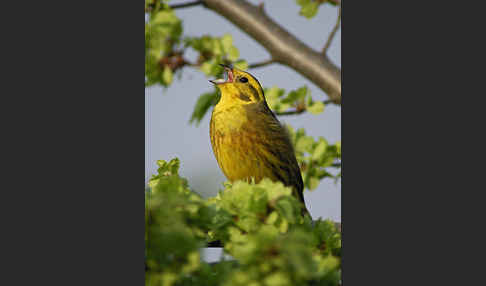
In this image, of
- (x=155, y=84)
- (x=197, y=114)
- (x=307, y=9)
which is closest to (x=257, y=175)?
(x=197, y=114)

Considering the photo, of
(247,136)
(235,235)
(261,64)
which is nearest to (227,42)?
(261,64)

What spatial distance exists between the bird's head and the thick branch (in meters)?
0.33

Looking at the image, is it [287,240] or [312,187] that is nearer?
[287,240]

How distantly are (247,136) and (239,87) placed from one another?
19 cm

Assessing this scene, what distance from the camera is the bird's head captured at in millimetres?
2264

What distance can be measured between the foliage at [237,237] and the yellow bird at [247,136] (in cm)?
31

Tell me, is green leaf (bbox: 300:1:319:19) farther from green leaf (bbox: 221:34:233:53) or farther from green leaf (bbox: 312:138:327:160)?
green leaf (bbox: 312:138:327:160)

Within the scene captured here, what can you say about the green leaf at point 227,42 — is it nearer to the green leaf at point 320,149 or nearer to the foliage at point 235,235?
the foliage at point 235,235

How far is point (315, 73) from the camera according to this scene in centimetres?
262

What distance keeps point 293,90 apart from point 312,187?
402 mm

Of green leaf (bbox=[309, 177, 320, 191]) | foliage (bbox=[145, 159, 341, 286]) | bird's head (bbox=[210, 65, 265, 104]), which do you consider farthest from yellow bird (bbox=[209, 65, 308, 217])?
foliage (bbox=[145, 159, 341, 286])

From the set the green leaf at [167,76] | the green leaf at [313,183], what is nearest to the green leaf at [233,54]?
the green leaf at [167,76]

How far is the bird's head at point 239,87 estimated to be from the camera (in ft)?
7.43

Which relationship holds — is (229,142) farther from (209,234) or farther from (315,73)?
(315,73)
